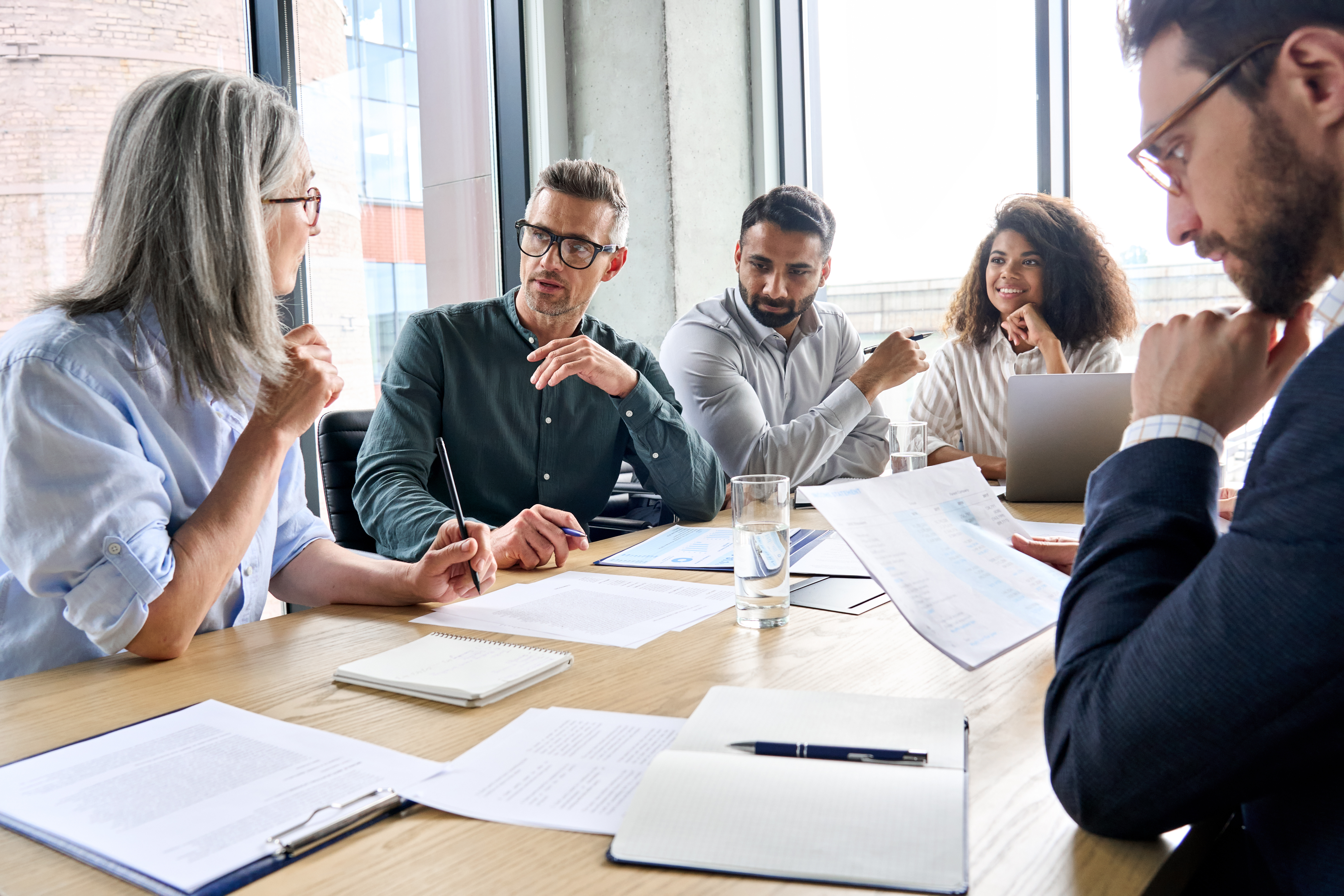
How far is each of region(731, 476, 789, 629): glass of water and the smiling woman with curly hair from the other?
1.71 m

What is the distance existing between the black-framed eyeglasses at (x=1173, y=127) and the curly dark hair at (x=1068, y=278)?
6.45ft

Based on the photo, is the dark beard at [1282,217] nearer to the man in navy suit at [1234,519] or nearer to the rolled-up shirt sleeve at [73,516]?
the man in navy suit at [1234,519]

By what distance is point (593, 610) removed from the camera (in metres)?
1.18

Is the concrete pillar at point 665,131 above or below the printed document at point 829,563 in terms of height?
above

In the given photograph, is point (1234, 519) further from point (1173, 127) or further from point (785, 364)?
point (785, 364)

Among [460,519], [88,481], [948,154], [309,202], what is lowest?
[460,519]

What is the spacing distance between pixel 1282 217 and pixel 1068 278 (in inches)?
85.1

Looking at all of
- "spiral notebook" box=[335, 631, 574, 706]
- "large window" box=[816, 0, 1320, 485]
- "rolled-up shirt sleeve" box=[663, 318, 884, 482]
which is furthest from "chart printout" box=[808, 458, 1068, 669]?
"large window" box=[816, 0, 1320, 485]

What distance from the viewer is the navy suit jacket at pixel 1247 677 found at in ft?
1.71

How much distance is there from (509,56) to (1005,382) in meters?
2.36

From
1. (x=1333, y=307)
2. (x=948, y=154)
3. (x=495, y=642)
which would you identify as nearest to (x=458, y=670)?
(x=495, y=642)

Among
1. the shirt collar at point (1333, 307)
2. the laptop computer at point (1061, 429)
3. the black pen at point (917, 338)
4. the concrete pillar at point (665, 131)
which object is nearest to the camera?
the shirt collar at point (1333, 307)

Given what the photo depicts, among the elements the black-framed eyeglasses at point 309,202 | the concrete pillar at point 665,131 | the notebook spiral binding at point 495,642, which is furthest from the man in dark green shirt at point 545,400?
the concrete pillar at point 665,131

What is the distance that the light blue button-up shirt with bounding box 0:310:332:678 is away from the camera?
0.99 m
